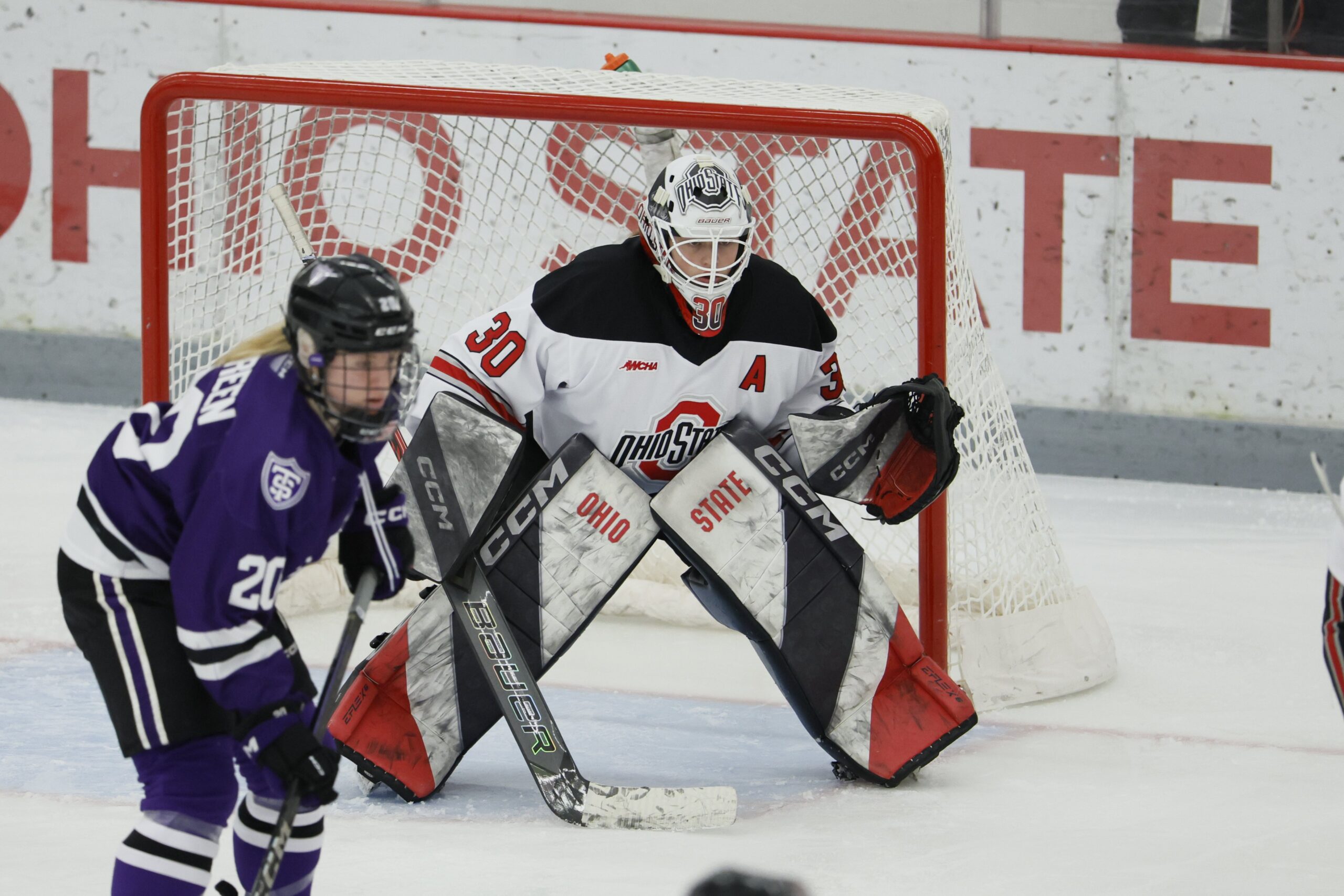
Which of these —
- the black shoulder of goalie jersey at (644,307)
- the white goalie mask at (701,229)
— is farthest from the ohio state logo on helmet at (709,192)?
the black shoulder of goalie jersey at (644,307)

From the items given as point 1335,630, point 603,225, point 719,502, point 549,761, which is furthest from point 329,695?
point 603,225

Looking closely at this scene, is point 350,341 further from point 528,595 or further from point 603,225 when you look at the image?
point 603,225

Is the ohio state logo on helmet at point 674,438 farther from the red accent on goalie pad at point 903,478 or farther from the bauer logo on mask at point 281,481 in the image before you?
the bauer logo on mask at point 281,481

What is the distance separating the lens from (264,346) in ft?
5.96

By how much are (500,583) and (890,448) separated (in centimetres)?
72

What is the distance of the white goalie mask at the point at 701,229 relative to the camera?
264cm

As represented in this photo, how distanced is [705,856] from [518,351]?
0.87 metres

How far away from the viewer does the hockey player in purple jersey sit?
171 cm

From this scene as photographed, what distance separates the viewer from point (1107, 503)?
16.1 feet

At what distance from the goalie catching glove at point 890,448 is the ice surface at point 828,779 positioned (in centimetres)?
49

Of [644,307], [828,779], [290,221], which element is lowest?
[828,779]

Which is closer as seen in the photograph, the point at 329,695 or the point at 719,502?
the point at 329,695

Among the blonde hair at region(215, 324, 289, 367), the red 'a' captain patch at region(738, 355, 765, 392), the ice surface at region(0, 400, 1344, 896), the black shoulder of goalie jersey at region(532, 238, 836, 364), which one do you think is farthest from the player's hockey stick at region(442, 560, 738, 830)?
the blonde hair at region(215, 324, 289, 367)

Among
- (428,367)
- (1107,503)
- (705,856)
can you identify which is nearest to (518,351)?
(428,367)
